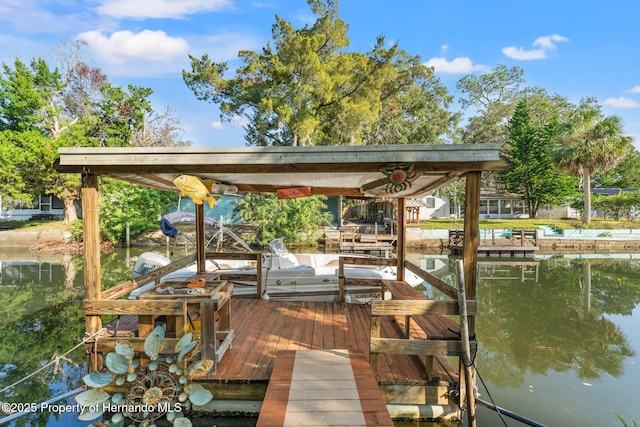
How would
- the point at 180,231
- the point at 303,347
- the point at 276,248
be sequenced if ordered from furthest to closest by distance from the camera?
the point at 180,231 → the point at 276,248 → the point at 303,347

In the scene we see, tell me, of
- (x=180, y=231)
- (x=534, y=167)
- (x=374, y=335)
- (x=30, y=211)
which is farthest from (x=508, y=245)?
(x=30, y=211)

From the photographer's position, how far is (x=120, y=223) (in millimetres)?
17922

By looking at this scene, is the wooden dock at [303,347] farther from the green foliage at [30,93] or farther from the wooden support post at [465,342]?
the green foliage at [30,93]

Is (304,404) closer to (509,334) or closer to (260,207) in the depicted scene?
(509,334)

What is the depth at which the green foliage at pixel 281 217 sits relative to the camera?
55.7 feet

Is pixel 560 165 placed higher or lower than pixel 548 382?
higher

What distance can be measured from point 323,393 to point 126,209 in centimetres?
1814

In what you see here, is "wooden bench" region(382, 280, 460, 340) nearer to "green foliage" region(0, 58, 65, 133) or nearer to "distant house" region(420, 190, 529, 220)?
"green foliage" region(0, 58, 65, 133)

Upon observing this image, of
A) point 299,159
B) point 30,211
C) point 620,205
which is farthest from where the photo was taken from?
point 620,205

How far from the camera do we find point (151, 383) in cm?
311

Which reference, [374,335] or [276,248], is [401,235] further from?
[374,335]

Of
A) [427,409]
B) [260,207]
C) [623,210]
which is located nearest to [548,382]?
[427,409]

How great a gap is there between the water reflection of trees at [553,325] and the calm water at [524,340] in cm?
2

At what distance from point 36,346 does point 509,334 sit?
8581 millimetres
